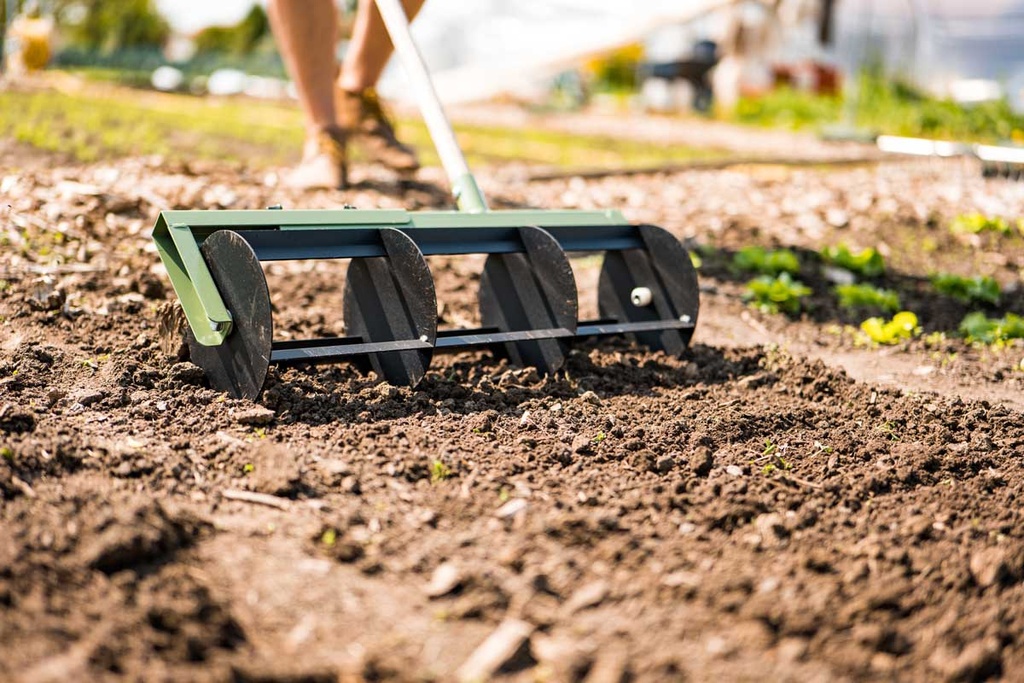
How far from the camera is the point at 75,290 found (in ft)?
11.8

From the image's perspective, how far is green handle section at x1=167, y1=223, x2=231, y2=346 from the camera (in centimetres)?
270

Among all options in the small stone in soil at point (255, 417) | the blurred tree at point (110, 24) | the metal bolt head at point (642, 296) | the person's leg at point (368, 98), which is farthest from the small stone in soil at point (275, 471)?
the blurred tree at point (110, 24)

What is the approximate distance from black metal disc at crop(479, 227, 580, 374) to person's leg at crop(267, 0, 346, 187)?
1870mm

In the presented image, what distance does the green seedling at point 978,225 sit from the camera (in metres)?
5.48

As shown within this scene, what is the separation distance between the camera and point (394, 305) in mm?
3059

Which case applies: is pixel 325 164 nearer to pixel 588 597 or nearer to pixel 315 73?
pixel 315 73

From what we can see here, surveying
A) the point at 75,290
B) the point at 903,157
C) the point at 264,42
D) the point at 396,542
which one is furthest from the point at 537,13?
the point at 396,542

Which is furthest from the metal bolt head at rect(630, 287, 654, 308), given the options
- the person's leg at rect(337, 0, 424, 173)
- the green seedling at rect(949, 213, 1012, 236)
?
the green seedling at rect(949, 213, 1012, 236)

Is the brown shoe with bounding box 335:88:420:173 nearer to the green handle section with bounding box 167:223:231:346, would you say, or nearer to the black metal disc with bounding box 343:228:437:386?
the black metal disc with bounding box 343:228:437:386

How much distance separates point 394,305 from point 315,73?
86.5 inches

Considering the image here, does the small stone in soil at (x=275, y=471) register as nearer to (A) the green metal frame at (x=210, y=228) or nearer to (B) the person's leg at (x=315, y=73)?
(A) the green metal frame at (x=210, y=228)

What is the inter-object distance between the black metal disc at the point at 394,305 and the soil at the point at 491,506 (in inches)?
3.4

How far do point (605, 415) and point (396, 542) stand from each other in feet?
3.17

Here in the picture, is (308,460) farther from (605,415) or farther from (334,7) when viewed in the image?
(334,7)
